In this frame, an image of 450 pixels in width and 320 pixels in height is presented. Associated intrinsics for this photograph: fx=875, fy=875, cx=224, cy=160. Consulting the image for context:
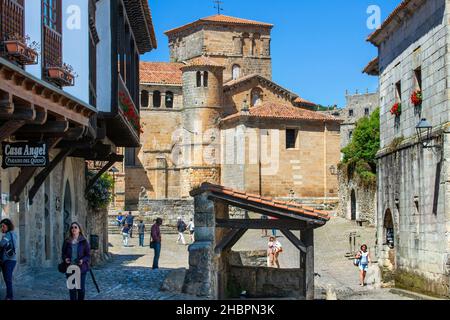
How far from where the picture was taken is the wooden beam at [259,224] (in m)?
16.3

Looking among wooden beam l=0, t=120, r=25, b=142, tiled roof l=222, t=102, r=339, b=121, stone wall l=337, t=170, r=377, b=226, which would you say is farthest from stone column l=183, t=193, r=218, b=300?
tiled roof l=222, t=102, r=339, b=121

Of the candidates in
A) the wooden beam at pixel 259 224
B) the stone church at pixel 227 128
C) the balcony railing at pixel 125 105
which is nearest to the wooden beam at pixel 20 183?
the wooden beam at pixel 259 224

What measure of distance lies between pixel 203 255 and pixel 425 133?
7382 mm

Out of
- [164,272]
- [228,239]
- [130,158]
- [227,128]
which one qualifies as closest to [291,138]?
[227,128]

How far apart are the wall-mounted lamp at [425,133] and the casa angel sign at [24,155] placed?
28.5ft

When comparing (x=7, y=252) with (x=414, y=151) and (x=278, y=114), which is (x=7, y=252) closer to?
(x=414, y=151)

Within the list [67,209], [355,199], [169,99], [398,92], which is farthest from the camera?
[169,99]

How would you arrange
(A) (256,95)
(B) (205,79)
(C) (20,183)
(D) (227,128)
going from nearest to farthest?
(C) (20,183) < (D) (227,128) < (B) (205,79) < (A) (256,95)

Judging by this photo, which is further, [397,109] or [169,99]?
[169,99]

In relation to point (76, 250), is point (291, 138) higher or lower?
higher

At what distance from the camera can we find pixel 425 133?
2028 centimetres

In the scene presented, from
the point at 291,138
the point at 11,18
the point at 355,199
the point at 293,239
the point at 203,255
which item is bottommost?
the point at 203,255

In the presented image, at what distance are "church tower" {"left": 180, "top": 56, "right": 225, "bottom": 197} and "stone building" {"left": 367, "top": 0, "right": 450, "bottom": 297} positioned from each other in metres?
36.7

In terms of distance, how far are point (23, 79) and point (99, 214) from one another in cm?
1599
